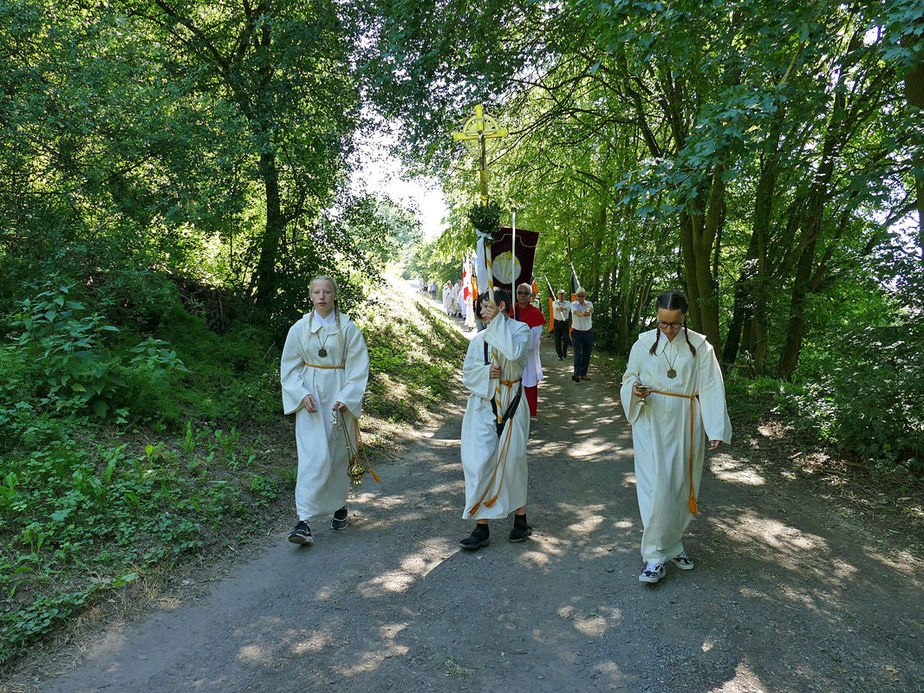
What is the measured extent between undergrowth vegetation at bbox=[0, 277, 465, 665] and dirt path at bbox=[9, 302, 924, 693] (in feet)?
1.67

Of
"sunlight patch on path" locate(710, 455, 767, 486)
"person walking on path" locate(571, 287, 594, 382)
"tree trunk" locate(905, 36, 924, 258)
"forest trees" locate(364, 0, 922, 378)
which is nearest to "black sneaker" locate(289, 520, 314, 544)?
"forest trees" locate(364, 0, 922, 378)

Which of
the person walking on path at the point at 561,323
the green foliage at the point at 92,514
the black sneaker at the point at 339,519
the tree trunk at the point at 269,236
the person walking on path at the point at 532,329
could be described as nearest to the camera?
the green foliage at the point at 92,514

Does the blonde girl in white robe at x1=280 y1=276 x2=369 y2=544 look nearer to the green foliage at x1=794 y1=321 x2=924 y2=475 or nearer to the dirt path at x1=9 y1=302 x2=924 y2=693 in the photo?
the dirt path at x1=9 y1=302 x2=924 y2=693

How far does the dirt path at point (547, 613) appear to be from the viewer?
321cm

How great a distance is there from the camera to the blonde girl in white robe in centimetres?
516

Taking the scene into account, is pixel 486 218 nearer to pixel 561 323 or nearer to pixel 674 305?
pixel 674 305

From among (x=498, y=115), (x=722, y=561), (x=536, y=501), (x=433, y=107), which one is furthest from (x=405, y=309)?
(x=722, y=561)

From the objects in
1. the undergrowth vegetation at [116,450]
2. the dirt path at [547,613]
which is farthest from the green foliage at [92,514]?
the dirt path at [547,613]

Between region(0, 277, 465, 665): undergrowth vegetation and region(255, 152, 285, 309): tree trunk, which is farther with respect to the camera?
region(255, 152, 285, 309): tree trunk

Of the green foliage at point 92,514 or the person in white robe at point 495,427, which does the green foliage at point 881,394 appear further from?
the green foliage at point 92,514

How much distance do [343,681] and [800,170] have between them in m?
8.34

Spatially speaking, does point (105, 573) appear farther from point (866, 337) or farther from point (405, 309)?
point (405, 309)

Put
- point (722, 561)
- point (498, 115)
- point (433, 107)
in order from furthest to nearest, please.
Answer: point (498, 115)
point (433, 107)
point (722, 561)

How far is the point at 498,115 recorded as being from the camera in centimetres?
1046
